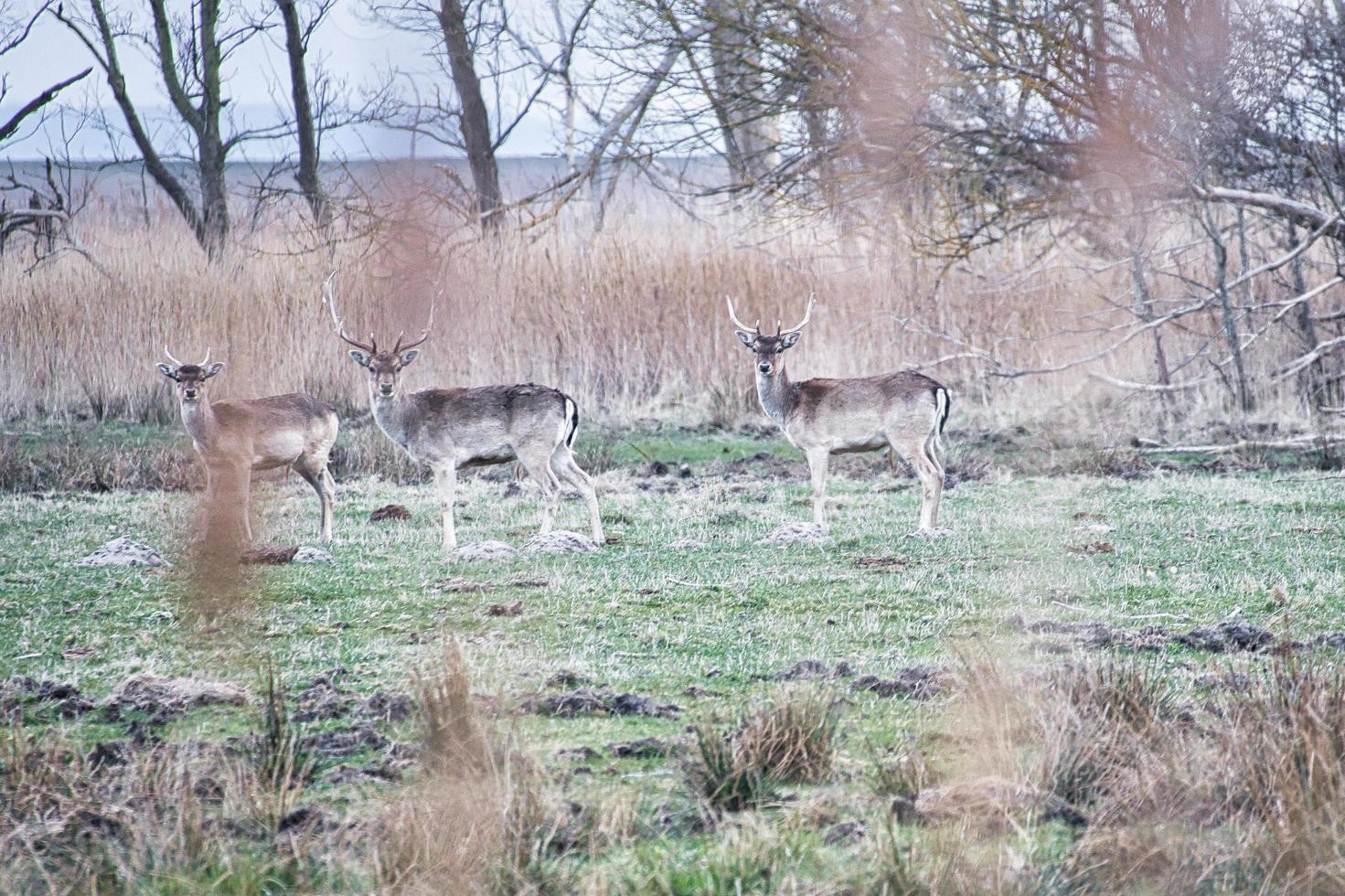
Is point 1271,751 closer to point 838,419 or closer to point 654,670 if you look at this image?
point 654,670

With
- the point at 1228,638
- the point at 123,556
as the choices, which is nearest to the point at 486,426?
the point at 123,556

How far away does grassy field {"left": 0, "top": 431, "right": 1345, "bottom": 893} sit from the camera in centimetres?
357

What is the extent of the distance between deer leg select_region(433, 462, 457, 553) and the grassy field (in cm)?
20

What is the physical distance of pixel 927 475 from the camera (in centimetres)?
972

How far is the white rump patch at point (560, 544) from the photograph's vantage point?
8.72 metres

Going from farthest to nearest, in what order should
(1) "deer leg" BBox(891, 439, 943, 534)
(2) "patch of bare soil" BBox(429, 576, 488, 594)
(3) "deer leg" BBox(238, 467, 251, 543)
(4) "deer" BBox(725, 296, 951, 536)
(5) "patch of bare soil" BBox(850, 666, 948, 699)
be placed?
(4) "deer" BBox(725, 296, 951, 536) → (1) "deer leg" BBox(891, 439, 943, 534) → (3) "deer leg" BBox(238, 467, 251, 543) → (2) "patch of bare soil" BBox(429, 576, 488, 594) → (5) "patch of bare soil" BBox(850, 666, 948, 699)

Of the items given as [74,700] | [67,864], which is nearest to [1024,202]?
[74,700]

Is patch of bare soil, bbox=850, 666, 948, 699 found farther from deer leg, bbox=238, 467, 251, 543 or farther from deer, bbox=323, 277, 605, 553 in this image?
deer leg, bbox=238, 467, 251, 543

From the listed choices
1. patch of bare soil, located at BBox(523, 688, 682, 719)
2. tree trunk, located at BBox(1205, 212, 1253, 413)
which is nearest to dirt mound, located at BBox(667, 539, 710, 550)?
patch of bare soil, located at BBox(523, 688, 682, 719)

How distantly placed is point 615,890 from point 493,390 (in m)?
6.59

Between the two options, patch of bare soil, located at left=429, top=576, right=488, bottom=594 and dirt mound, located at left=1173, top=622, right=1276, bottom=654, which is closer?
dirt mound, located at left=1173, top=622, right=1276, bottom=654

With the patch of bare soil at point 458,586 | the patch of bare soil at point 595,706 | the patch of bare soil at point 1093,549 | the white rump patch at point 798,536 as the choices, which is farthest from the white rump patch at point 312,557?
the patch of bare soil at point 1093,549

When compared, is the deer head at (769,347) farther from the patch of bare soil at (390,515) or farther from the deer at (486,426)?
the patch of bare soil at (390,515)

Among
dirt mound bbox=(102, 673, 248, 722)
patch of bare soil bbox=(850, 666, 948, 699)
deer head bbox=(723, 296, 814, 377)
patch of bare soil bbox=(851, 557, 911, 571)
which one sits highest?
deer head bbox=(723, 296, 814, 377)
